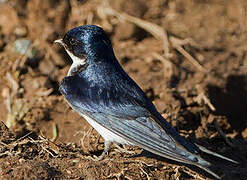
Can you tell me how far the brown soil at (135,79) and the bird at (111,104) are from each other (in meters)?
0.24

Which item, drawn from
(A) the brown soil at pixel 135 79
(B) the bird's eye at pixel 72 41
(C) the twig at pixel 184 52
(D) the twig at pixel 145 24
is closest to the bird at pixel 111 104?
(B) the bird's eye at pixel 72 41

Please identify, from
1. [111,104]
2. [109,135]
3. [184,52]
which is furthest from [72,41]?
[184,52]

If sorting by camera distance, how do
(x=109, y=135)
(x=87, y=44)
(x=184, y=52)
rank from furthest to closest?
1. (x=184, y=52)
2. (x=87, y=44)
3. (x=109, y=135)

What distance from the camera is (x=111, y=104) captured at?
12.4ft

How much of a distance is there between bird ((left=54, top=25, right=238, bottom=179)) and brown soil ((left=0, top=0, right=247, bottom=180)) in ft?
0.79

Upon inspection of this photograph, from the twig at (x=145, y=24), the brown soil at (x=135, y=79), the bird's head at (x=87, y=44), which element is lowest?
the brown soil at (x=135, y=79)

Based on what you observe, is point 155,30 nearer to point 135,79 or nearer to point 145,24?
point 145,24

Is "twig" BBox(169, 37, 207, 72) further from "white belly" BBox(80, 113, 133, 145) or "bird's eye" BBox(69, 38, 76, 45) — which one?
"white belly" BBox(80, 113, 133, 145)

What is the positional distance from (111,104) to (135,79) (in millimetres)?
1731

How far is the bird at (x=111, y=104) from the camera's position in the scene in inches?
140

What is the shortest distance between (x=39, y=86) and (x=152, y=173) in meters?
2.24

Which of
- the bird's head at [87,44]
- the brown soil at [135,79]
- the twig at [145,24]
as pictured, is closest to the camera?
the brown soil at [135,79]

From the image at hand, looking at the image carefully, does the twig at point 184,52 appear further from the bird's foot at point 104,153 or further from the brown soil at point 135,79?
the bird's foot at point 104,153

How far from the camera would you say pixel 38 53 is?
5875 millimetres
